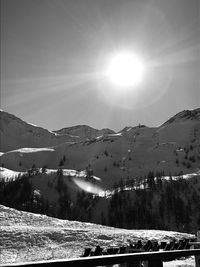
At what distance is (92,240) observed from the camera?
2864 centimetres

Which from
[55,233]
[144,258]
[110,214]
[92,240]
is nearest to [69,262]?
[144,258]

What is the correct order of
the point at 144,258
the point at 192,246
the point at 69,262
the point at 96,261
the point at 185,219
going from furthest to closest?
the point at 185,219, the point at 192,246, the point at 144,258, the point at 96,261, the point at 69,262

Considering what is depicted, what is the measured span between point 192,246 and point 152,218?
17460 cm

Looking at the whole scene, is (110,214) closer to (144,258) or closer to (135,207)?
(135,207)

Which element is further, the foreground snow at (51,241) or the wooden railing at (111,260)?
the foreground snow at (51,241)

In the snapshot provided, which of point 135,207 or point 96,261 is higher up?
point 135,207

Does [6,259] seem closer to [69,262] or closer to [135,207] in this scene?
[69,262]

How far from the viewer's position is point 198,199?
19375 cm

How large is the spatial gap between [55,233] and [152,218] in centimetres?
15620

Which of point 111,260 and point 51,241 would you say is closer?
point 111,260

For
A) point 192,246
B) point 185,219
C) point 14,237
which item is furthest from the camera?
point 185,219

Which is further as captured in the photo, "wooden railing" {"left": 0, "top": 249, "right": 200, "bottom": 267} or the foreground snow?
the foreground snow

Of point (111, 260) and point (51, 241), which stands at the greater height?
point (51, 241)

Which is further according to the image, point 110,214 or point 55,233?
point 110,214
